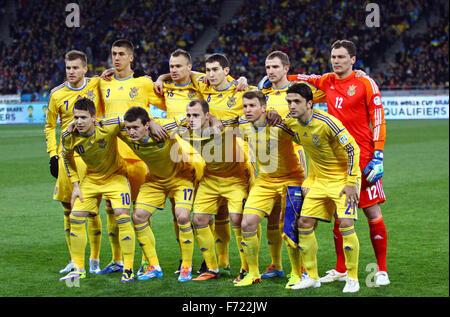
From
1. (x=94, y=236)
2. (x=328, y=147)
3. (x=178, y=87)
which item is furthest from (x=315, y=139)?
(x=94, y=236)

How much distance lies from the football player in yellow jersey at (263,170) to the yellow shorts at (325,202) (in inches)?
14.4

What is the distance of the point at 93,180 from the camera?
6086 mm

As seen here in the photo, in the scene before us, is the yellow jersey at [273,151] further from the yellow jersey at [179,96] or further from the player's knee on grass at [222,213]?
the yellow jersey at [179,96]

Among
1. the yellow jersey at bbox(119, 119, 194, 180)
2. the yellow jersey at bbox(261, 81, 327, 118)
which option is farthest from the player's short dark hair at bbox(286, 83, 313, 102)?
the yellow jersey at bbox(119, 119, 194, 180)

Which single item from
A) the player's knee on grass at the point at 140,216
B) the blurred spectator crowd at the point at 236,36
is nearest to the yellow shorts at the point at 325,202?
the player's knee on grass at the point at 140,216

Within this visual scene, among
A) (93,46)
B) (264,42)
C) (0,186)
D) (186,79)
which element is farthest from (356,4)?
(186,79)

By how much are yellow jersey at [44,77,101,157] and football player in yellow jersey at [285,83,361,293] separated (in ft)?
7.43

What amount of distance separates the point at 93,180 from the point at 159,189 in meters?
0.66

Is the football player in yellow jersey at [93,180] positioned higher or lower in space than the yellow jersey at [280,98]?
lower

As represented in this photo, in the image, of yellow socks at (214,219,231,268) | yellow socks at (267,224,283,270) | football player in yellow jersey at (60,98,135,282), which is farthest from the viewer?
yellow socks at (214,219,231,268)

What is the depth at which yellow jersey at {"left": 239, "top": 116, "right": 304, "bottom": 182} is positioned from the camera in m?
5.73

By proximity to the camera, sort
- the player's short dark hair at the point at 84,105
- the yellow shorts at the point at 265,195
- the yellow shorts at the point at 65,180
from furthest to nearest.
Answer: the yellow shorts at the point at 65,180 < the player's short dark hair at the point at 84,105 < the yellow shorts at the point at 265,195

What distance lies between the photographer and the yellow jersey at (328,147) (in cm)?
518

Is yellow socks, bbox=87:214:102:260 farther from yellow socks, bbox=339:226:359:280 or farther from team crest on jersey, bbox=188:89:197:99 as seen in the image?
yellow socks, bbox=339:226:359:280
